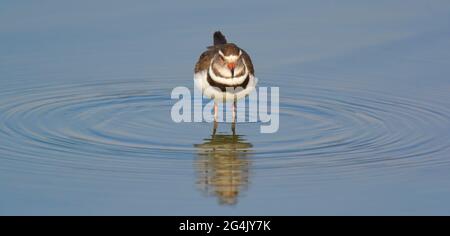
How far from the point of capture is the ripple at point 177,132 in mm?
12008

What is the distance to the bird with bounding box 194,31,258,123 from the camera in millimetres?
14391

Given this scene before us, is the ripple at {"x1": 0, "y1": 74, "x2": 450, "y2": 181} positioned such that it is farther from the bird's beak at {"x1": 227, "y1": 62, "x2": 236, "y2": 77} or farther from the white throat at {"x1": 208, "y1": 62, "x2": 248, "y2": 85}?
the bird's beak at {"x1": 227, "y1": 62, "x2": 236, "y2": 77}

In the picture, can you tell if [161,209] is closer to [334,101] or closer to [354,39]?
[334,101]

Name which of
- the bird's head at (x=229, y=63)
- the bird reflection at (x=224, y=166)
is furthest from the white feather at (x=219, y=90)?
the bird reflection at (x=224, y=166)

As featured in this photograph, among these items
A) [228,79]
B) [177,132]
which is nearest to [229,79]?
[228,79]

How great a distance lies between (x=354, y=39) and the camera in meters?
16.9

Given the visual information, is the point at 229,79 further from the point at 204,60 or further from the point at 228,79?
the point at 204,60

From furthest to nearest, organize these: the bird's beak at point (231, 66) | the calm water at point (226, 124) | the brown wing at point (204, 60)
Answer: the brown wing at point (204, 60) → the bird's beak at point (231, 66) → the calm water at point (226, 124)

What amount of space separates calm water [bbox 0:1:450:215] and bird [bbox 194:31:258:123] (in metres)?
0.54

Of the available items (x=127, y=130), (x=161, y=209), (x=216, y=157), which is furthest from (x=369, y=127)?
(x=161, y=209)

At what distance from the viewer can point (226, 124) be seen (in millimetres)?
14102

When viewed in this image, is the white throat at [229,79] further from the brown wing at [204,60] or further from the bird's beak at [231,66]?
the brown wing at [204,60]

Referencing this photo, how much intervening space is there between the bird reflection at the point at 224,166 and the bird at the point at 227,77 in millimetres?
813

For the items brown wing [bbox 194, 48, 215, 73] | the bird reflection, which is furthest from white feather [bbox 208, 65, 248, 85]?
the bird reflection
